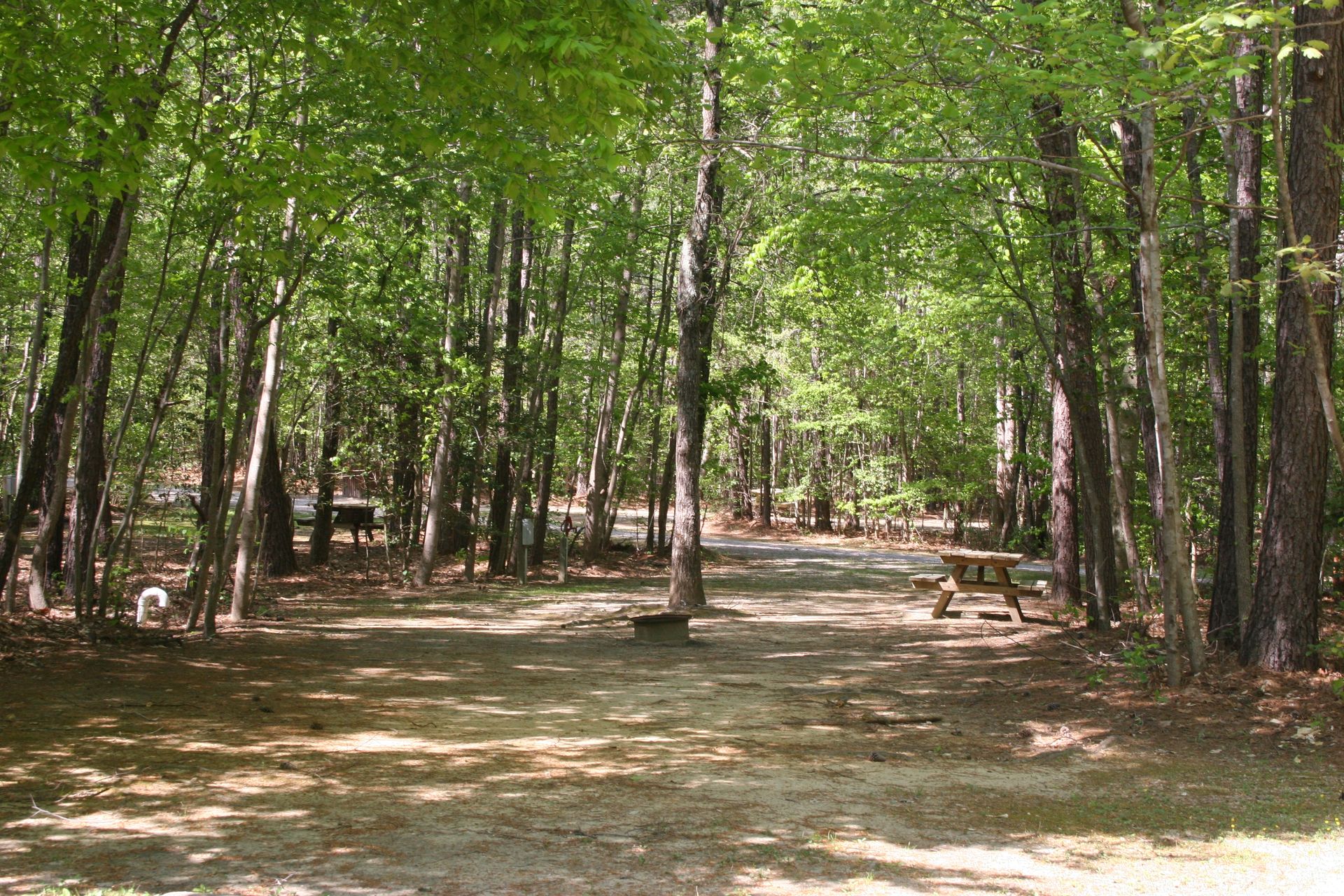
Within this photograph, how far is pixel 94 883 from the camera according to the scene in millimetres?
3588

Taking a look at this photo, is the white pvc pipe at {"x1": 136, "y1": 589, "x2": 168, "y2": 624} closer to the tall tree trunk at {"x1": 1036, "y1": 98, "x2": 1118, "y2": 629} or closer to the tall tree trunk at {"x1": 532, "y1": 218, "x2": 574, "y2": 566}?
the tall tree trunk at {"x1": 532, "y1": 218, "x2": 574, "y2": 566}

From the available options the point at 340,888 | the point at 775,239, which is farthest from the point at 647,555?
the point at 340,888

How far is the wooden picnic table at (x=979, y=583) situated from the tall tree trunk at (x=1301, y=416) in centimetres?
479

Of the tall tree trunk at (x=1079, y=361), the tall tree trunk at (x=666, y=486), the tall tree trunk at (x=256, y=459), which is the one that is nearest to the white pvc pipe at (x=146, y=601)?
the tall tree trunk at (x=256, y=459)

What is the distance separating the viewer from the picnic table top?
12.4m

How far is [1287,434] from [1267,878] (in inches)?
162

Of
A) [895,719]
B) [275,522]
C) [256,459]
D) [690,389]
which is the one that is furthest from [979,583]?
[275,522]

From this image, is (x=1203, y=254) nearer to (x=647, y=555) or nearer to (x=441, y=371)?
(x=441, y=371)

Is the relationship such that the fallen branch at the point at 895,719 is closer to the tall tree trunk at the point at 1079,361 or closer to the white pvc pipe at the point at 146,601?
the tall tree trunk at the point at 1079,361

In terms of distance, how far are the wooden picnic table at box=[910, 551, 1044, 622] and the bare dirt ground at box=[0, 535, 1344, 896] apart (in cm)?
200

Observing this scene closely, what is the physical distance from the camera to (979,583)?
13.1 m

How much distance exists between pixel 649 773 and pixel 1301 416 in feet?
17.1

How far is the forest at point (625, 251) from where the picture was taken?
6.62m

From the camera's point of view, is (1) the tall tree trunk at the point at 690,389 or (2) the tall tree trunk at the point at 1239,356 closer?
(2) the tall tree trunk at the point at 1239,356
